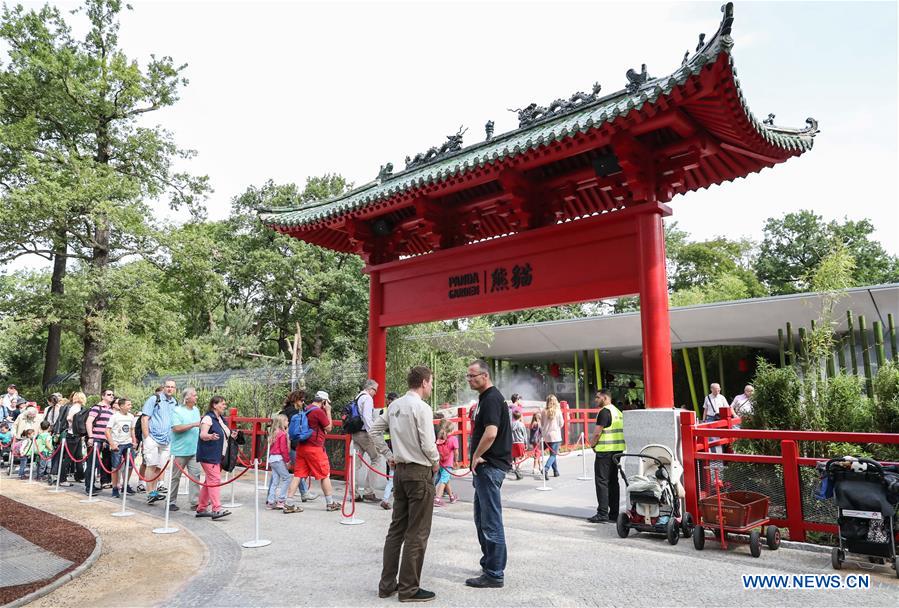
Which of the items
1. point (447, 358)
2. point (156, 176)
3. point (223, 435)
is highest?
point (156, 176)

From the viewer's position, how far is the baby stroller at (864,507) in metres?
5.05

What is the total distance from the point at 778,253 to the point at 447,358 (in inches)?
1311

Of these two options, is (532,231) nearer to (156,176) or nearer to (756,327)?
(756,327)

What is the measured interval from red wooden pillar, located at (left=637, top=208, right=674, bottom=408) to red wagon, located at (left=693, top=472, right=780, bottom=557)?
1.42m

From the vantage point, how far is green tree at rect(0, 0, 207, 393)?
21219 millimetres

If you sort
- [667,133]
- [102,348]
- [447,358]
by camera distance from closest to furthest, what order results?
[667,133]
[102,348]
[447,358]

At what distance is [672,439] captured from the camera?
682cm

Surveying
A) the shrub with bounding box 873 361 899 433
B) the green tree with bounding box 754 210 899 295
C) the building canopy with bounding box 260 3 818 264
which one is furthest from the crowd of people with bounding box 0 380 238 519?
the green tree with bounding box 754 210 899 295

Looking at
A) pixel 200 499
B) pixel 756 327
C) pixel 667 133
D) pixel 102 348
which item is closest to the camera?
pixel 667 133

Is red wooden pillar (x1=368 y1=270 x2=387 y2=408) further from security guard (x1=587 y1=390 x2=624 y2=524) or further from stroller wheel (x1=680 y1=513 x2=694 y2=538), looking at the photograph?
stroller wheel (x1=680 y1=513 x2=694 y2=538)

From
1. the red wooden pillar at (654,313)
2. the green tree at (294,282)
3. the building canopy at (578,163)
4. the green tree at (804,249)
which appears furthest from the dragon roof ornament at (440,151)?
the green tree at (804,249)

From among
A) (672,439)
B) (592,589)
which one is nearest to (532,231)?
(672,439)

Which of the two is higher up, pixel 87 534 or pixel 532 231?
pixel 532 231

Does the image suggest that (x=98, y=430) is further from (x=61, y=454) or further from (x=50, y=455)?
(x=50, y=455)
